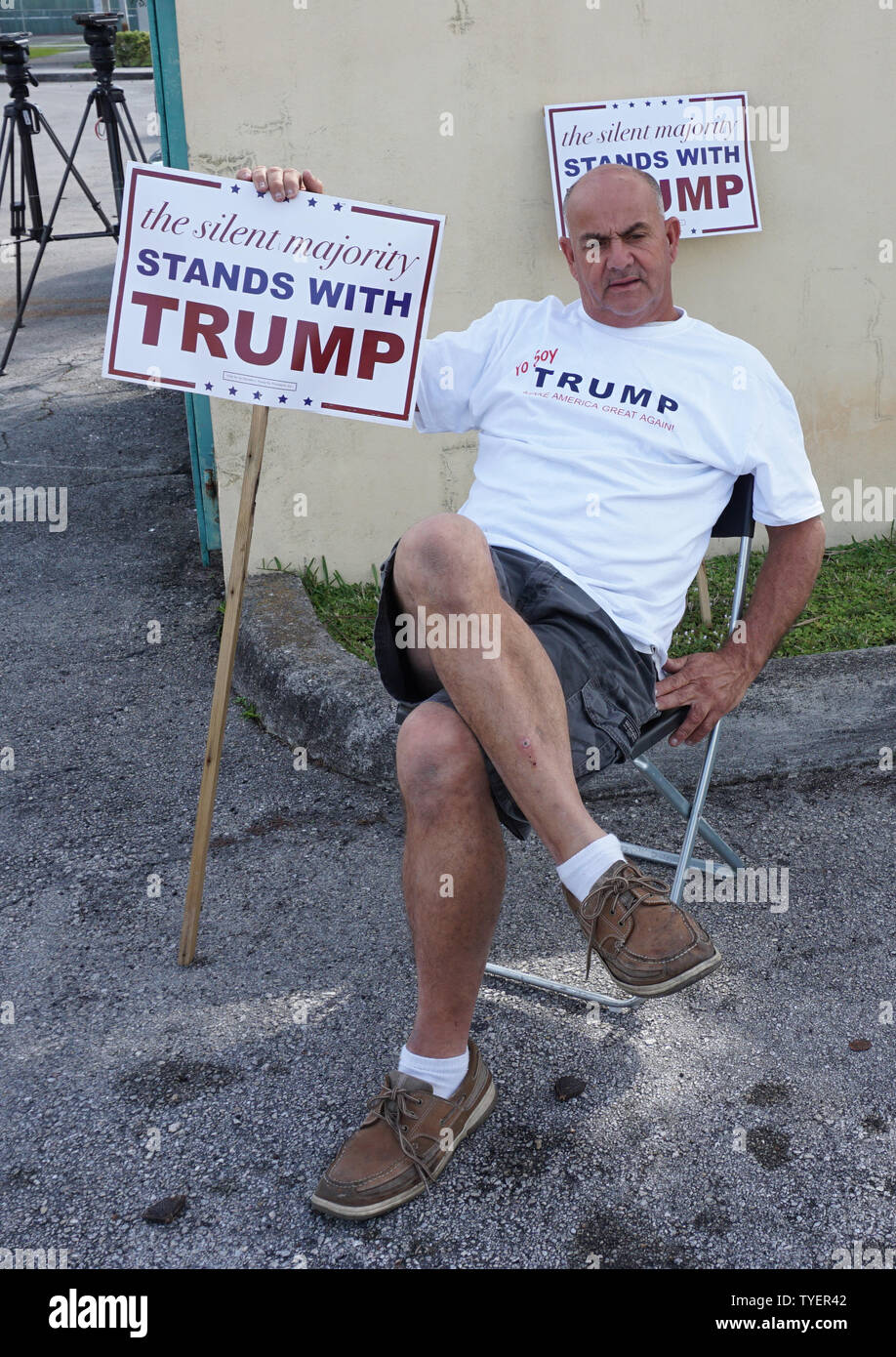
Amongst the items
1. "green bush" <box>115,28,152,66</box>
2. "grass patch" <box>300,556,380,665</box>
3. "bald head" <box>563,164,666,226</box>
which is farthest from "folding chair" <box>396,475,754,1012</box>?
"green bush" <box>115,28,152,66</box>

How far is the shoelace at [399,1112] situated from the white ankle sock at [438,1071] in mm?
39

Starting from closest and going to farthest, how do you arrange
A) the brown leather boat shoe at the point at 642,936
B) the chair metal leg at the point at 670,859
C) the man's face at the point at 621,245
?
1. the brown leather boat shoe at the point at 642,936
2. the man's face at the point at 621,245
3. the chair metal leg at the point at 670,859

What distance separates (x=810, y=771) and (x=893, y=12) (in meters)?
2.50

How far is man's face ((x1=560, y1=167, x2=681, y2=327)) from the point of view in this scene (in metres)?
2.74

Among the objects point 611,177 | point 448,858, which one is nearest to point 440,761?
point 448,858

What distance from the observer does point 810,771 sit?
11.8 ft

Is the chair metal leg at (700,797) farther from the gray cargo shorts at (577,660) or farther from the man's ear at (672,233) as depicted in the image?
the man's ear at (672,233)

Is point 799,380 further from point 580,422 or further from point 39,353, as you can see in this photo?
point 39,353

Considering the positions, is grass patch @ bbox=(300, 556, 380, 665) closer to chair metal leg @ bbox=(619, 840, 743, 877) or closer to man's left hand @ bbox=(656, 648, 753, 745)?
chair metal leg @ bbox=(619, 840, 743, 877)

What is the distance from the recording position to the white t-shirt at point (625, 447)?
8.61ft

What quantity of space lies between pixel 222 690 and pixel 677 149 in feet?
7.77

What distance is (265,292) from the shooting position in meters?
2.66

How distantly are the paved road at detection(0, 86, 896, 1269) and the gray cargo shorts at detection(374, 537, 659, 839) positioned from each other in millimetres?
590

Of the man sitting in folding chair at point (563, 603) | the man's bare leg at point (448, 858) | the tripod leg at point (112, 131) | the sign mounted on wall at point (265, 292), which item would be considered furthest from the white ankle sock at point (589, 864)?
the tripod leg at point (112, 131)
